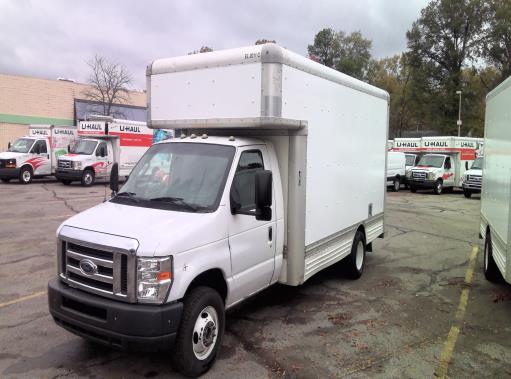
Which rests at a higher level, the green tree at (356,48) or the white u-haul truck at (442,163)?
the green tree at (356,48)

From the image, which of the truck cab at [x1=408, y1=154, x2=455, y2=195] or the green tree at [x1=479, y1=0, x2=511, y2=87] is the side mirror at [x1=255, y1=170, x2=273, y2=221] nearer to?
the truck cab at [x1=408, y1=154, x2=455, y2=195]

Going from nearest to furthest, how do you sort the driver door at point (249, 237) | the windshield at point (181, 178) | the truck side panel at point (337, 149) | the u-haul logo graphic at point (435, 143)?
1. the windshield at point (181, 178)
2. the driver door at point (249, 237)
3. the truck side panel at point (337, 149)
4. the u-haul logo graphic at point (435, 143)

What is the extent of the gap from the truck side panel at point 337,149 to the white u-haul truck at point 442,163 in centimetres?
1844

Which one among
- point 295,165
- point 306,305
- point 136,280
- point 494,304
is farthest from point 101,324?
point 494,304

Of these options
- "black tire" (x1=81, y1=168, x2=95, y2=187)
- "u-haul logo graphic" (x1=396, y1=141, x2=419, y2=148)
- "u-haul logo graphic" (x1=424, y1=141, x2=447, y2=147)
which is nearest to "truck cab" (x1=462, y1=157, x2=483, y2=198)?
"u-haul logo graphic" (x1=424, y1=141, x2=447, y2=147)

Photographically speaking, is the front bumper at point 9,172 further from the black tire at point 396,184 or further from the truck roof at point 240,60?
the black tire at point 396,184

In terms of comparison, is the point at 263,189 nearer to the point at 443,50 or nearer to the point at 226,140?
the point at 226,140

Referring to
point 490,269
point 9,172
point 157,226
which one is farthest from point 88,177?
point 157,226

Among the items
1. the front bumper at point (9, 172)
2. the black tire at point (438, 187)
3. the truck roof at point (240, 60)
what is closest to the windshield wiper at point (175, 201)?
the truck roof at point (240, 60)

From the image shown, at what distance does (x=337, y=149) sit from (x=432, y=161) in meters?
22.1

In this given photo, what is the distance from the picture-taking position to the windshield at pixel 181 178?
15.3 ft

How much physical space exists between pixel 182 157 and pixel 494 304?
4.94 metres

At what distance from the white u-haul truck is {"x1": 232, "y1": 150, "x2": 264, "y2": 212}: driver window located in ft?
74.0

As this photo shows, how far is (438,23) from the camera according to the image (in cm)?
4909
